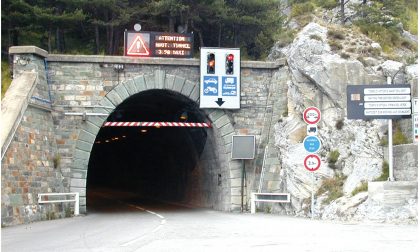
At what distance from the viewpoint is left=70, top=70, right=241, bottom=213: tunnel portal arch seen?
23.8 meters

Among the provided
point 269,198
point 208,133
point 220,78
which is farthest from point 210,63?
point 269,198

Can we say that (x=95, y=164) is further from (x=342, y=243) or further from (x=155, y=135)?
(x=342, y=243)

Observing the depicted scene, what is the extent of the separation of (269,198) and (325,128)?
347 centimetres

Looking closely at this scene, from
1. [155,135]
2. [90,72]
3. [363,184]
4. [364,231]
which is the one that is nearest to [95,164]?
[155,135]

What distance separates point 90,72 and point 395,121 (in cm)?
1173

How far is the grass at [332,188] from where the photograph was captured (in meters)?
20.0

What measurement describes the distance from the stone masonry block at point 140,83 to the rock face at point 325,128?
565cm

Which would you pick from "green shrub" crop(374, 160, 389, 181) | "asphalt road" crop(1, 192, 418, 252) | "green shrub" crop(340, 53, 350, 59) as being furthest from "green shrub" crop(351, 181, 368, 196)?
"green shrub" crop(340, 53, 350, 59)

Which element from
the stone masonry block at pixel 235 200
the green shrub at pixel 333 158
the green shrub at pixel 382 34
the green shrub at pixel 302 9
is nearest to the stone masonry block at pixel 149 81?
the stone masonry block at pixel 235 200

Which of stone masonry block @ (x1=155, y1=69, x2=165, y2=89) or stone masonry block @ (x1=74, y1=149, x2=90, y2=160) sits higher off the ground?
stone masonry block @ (x1=155, y1=69, x2=165, y2=89)

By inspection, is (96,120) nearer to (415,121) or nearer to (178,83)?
(178,83)

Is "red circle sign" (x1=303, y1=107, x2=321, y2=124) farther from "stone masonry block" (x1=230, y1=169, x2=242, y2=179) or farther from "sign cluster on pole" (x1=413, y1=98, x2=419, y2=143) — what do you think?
"stone masonry block" (x1=230, y1=169, x2=242, y2=179)

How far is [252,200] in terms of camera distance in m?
23.3

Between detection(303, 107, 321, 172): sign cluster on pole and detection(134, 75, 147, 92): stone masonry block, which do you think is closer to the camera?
detection(303, 107, 321, 172): sign cluster on pole
